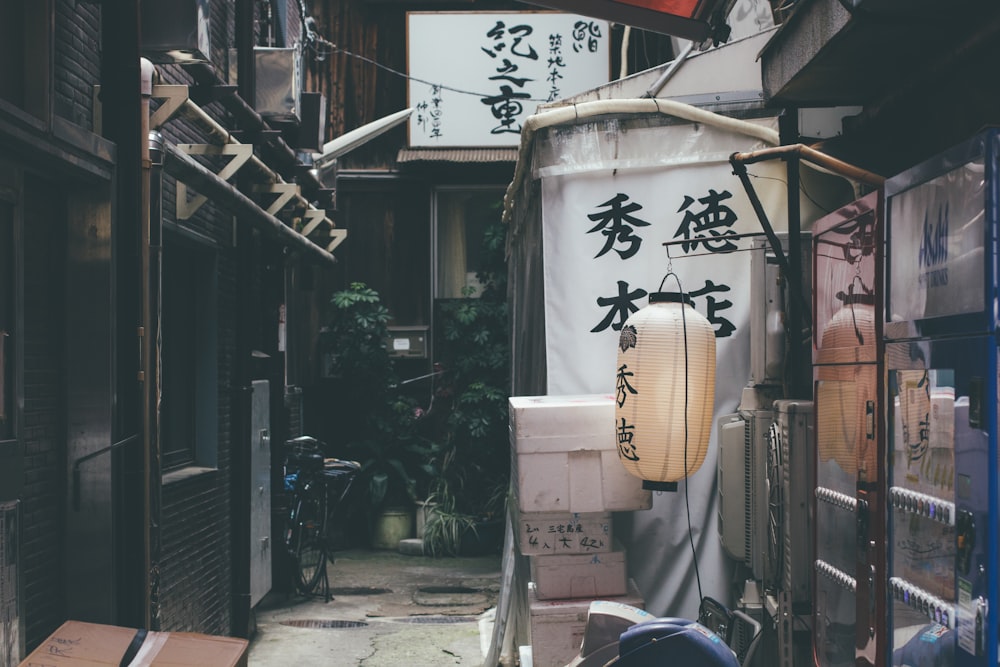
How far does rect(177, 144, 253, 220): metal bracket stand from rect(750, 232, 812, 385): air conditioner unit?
4340 millimetres

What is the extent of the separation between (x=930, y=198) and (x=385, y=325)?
12.8m

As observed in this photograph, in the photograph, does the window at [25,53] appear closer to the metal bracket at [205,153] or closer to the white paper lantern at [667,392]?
the metal bracket at [205,153]

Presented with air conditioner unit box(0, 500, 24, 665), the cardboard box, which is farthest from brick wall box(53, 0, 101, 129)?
the cardboard box

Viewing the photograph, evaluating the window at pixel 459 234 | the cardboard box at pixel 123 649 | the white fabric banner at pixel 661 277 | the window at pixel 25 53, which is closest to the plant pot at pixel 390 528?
the window at pixel 459 234

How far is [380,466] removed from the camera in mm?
16266

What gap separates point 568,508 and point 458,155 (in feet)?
33.2

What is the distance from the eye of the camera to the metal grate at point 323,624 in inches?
446

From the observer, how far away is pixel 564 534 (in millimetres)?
7723

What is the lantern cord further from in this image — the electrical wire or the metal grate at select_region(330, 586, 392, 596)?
the electrical wire

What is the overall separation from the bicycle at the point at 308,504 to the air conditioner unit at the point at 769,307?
686 cm

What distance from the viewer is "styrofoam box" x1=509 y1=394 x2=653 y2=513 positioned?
24.8 feet

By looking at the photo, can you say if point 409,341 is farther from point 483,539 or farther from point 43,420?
point 43,420

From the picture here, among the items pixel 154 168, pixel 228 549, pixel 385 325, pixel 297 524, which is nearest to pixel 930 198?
pixel 154 168

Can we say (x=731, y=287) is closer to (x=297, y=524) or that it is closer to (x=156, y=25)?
(x=156, y=25)
